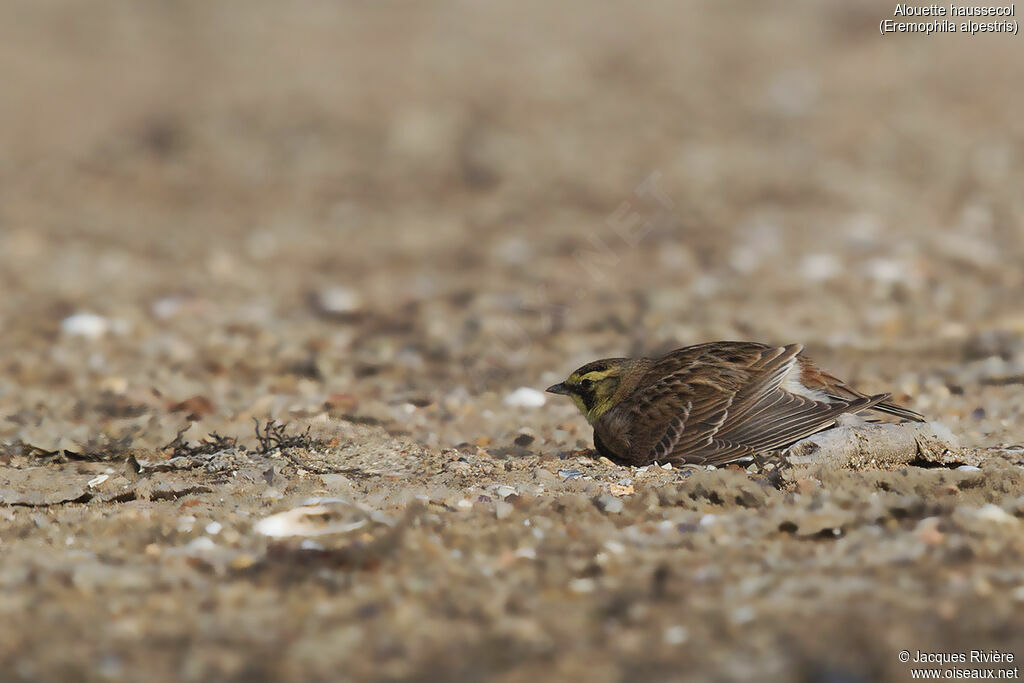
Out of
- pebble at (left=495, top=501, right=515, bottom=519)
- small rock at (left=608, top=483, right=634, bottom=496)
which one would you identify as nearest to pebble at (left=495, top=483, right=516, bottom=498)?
pebble at (left=495, top=501, right=515, bottom=519)

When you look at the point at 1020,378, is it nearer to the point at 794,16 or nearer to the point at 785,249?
the point at 785,249

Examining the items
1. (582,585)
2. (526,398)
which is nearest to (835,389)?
(526,398)

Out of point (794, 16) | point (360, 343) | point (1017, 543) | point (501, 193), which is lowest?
point (1017, 543)

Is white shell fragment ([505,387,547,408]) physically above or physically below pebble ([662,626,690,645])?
above

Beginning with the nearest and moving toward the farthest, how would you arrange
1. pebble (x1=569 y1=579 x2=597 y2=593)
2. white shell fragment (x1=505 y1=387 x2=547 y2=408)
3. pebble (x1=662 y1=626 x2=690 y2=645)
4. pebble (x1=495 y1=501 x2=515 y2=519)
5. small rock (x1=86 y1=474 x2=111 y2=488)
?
pebble (x1=662 y1=626 x2=690 y2=645)
pebble (x1=569 y1=579 x2=597 y2=593)
pebble (x1=495 y1=501 x2=515 y2=519)
small rock (x1=86 y1=474 x2=111 y2=488)
white shell fragment (x1=505 y1=387 x2=547 y2=408)

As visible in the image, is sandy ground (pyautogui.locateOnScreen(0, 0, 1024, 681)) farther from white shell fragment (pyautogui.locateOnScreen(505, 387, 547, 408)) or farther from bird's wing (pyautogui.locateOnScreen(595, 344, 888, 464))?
bird's wing (pyautogui.locateOnScreen(595, 344, 888, 464))

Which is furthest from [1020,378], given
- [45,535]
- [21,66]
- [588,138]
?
[21,66]

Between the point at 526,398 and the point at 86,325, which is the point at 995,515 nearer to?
the point at 526,398
